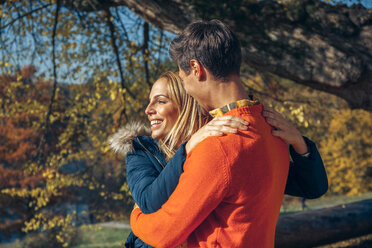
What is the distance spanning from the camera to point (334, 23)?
4805 millimetres

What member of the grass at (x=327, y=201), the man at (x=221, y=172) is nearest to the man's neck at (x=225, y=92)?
the man at (x=221, y=172)

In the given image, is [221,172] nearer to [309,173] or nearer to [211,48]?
[211,48]

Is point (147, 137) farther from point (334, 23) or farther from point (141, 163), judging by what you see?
point (334, 23)

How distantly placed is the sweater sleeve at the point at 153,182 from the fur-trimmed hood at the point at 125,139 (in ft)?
0.54

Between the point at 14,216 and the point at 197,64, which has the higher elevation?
the point at 197,64

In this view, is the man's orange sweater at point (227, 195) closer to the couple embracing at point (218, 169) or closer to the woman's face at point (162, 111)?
the couple embracing at point (218, 169)

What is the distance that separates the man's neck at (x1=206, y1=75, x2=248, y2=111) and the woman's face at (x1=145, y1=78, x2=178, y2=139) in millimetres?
516

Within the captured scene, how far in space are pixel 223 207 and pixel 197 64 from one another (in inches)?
21.4

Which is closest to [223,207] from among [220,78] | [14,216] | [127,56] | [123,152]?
[220,78]

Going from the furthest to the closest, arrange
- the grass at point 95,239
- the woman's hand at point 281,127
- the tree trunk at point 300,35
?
1. the grass at point 95,239
2. the tree trunk at point 300,35
3. the woman's hand at point 281,127

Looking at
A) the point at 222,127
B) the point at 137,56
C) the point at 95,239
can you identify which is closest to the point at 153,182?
the point at 222,127

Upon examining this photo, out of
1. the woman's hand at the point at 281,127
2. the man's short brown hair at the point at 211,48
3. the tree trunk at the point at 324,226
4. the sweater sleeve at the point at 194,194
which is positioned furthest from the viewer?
the tree trunk at the point at 324,226

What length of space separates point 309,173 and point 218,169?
2.25 ft

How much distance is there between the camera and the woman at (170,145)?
4.56ft
